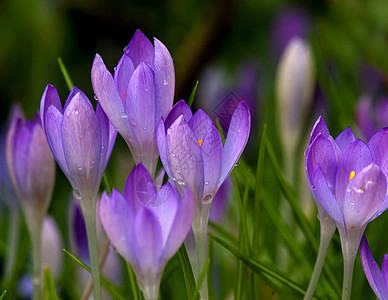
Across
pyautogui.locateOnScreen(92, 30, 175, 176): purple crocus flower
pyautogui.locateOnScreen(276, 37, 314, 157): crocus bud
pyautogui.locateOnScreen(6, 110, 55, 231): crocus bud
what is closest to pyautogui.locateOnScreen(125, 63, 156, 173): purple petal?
pyautogui.locateOnScreen(92, 30, 175, 176): purple crocus flower

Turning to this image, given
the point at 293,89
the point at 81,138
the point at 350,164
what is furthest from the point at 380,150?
the point at 293,89

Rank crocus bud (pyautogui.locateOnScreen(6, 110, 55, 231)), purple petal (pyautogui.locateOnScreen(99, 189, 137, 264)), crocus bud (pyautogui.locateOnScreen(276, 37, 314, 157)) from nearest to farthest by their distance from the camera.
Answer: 1. purple petal (pyautogui.locateOnScreen(99, 189, 137, 264))
2. crocus bud (pyautogui.locateOnScreen(6, 110, 55, 231))
3. crocus bud (pyautogui.locateOnScreen(276, 37, 314, 157))

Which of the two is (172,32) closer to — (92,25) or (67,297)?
(92,25)

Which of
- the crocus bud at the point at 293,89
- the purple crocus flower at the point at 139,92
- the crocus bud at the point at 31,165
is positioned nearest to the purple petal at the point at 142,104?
the purple crocus flower at the point at 139,92

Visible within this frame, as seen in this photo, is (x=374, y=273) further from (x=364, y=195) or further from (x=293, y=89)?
(x=293, y=89)

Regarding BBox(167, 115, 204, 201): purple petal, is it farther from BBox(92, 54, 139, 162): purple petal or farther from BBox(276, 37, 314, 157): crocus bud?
BBox(276, 37, 314, 157): crocus bud

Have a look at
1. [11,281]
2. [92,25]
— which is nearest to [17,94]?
[92,25]
